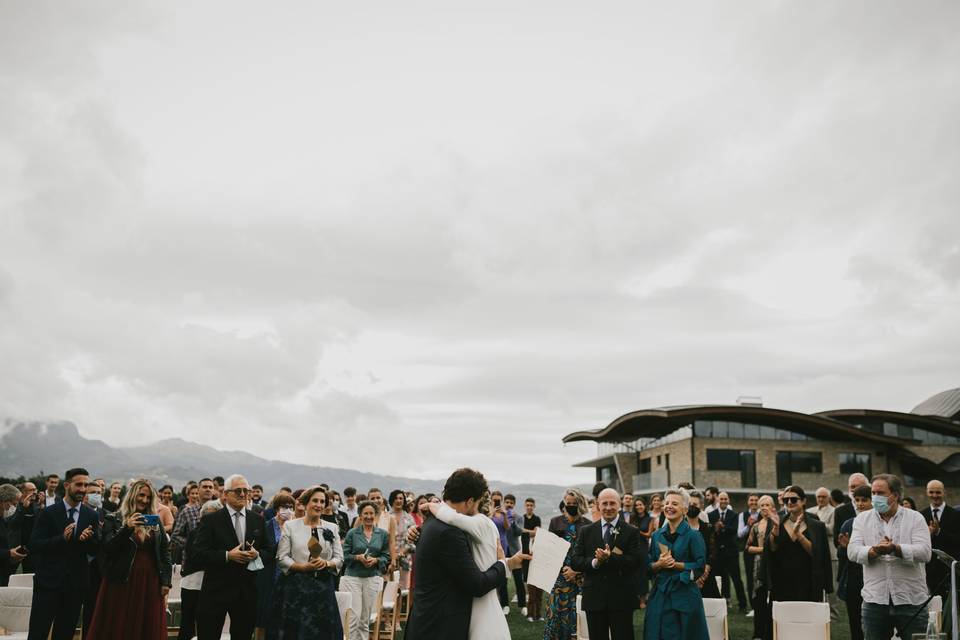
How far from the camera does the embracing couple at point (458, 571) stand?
5.07 metres

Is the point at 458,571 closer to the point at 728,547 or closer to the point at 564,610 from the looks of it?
the point at 564,610

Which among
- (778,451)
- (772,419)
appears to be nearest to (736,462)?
(778,451)

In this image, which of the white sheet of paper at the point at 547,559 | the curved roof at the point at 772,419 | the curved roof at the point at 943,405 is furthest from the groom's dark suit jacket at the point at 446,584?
the curved roof at the point at 943,405

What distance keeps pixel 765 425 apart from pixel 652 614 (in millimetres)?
44502

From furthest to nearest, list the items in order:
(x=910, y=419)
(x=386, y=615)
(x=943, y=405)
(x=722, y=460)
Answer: (x=943, y=405) → (x=910, y=419) → (x=722, y=460) → (x=386, y=615)

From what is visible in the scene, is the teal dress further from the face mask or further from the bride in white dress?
the bride in white dress

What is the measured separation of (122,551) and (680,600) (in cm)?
556

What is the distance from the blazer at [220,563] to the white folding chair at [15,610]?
2.31 metres

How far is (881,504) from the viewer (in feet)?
26.0

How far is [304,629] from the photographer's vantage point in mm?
7715

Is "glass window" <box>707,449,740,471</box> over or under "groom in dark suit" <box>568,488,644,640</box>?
over

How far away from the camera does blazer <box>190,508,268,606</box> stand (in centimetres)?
774

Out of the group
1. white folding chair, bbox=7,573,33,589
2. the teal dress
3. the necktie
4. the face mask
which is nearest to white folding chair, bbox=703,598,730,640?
the teal dress

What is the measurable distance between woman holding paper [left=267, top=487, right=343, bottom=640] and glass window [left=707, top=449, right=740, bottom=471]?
1705 inches
